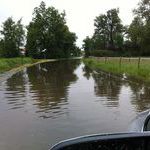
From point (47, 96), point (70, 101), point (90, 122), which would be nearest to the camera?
point (90, 122)

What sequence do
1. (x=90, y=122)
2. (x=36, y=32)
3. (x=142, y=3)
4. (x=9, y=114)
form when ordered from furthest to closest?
(x=36, y=32) < (x=142, y=3) < (x=9, y=114) < (x=90, y=122)

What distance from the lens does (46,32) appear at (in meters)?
126

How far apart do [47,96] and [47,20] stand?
10775 centimetres

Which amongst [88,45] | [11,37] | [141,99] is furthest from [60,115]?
[88,45]

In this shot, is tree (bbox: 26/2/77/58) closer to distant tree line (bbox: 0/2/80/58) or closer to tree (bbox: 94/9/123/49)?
distant tree line (bbox: 0/2/80/58)

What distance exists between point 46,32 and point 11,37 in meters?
15.4

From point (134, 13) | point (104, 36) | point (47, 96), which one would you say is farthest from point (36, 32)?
point (47, 96)

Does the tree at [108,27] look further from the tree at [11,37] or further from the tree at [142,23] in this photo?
the tree at [142,23]

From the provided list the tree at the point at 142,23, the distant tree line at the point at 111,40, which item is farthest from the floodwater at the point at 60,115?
the distant tree line at the point at 111,40

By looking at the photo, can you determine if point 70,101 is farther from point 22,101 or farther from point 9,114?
point 9,114

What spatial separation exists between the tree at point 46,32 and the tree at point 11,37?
27.2 ft

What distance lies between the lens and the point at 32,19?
129 meters

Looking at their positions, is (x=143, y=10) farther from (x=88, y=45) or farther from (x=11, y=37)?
(x=88, y=45)

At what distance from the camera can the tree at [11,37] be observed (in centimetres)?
10988
